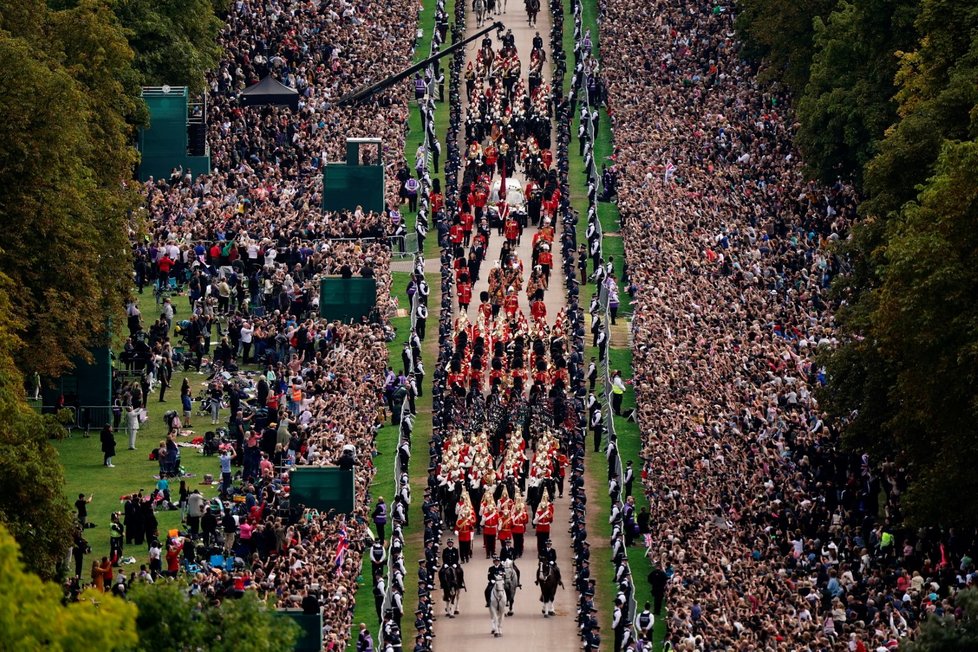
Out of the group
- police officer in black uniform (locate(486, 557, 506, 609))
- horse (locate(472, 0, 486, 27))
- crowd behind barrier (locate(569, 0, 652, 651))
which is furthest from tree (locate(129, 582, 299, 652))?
horse (locate(472, 0, 486, 27))

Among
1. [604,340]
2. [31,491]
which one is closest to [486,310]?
[604,340]

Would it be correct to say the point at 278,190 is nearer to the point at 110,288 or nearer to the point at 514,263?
the point at 514,263

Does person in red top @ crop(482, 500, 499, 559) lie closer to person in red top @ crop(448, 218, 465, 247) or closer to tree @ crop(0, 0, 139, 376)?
tree @ crop(0, 0, 139, 376)

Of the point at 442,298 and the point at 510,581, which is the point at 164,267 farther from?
the point at 510,581

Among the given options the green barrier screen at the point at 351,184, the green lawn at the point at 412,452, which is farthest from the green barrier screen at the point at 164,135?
the green lawn at the point at 412,452

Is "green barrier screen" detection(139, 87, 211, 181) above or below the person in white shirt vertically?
above

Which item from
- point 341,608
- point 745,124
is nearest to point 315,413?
point 341,608

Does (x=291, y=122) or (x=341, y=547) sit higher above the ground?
(x=291, y=122)
